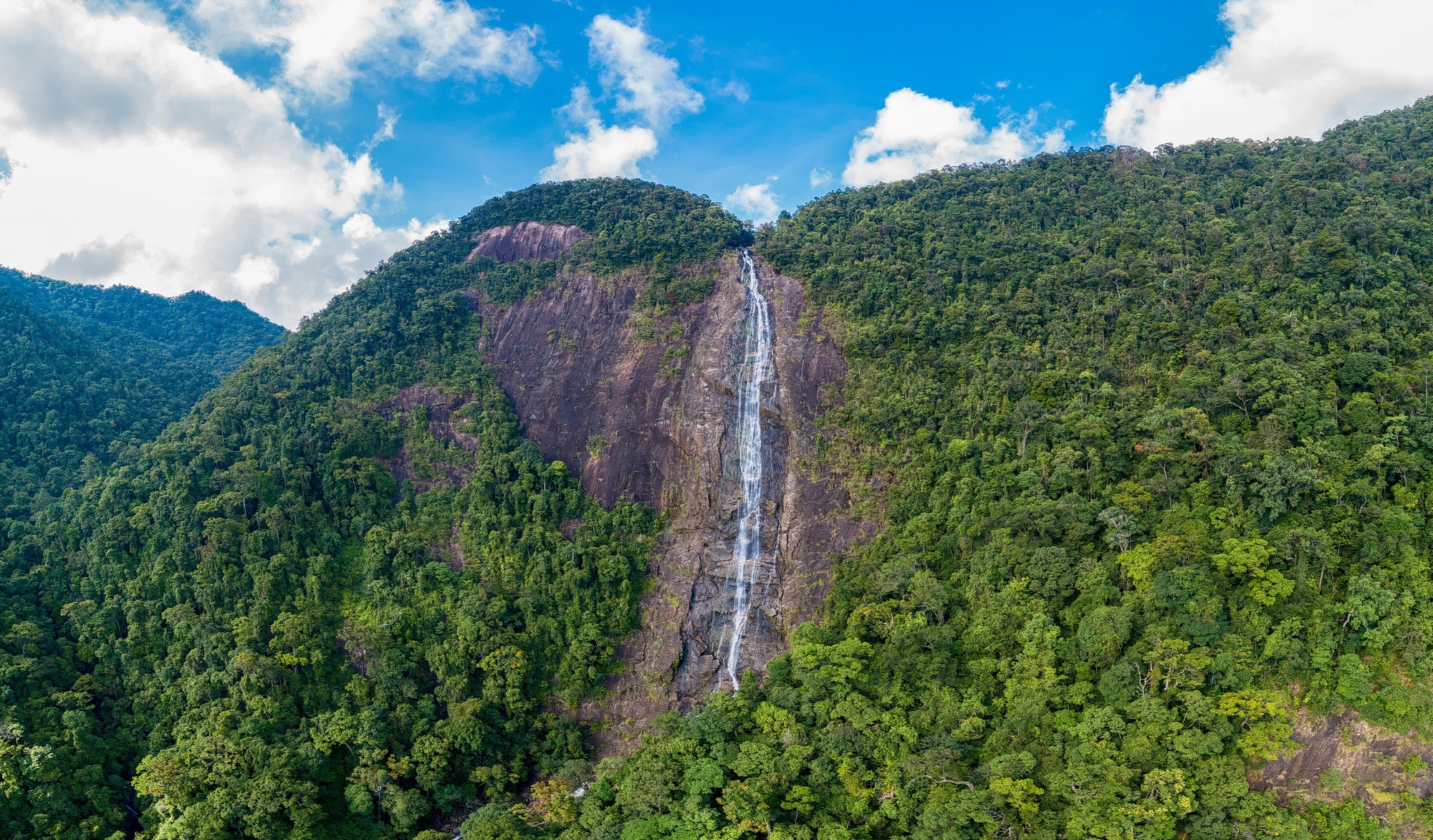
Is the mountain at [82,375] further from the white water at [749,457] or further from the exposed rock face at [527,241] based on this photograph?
the white water at [749,457]

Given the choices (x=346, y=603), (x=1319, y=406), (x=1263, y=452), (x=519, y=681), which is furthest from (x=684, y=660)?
(x=1319, y=406)

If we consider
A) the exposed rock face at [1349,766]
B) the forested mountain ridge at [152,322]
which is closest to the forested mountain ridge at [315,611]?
the forested mountain ridge at [152,322]

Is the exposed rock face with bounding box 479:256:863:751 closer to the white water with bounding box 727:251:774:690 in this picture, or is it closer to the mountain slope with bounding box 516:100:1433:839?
the white water with bounding box 727:251:774:690

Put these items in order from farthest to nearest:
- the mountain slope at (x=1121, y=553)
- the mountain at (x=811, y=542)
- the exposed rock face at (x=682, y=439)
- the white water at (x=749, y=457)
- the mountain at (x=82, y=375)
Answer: the mountain at (x=82, y=375), the white water at (x=749, y=457), the exposed rock face at (x=682, y=439), the mountain at (x=811, y=542), the mountain slope at (x=1121, y=553)

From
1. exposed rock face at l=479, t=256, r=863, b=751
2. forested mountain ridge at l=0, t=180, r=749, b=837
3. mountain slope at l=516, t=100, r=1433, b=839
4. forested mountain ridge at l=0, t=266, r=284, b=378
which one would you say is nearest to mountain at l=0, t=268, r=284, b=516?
forested mountain ridge at l=0, t=266, r=284, b=378

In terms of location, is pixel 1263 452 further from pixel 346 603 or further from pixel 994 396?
pixel 346 603

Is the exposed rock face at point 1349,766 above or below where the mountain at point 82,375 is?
below
